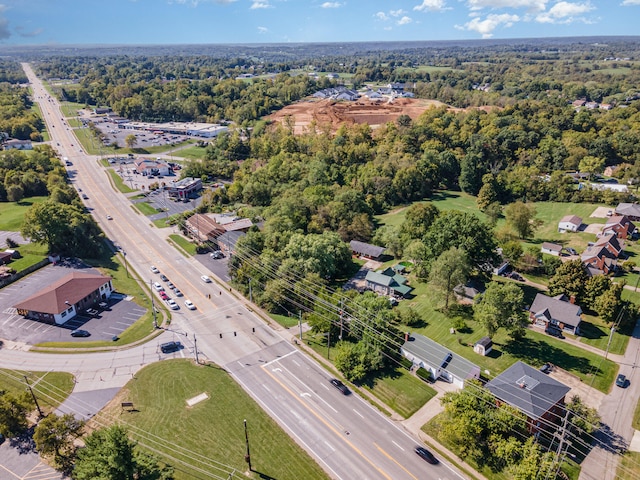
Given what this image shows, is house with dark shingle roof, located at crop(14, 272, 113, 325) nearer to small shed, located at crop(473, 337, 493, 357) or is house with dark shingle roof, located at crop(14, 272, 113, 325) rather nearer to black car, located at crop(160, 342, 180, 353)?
black car, located at crop(160, 342, 180, 353)

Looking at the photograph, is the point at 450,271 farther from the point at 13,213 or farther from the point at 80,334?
the point at 13,213

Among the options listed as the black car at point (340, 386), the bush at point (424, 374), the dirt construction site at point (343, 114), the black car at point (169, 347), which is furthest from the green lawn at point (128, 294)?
the dirt construction site at point (343, 114)

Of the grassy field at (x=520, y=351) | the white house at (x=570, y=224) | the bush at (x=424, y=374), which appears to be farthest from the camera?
the white house at (x=570, y=224)

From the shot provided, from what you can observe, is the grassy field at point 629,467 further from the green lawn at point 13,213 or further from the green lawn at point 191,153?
the green lawn at point 191,153

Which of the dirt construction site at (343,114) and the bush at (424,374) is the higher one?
the dirt construction site at (343,114)

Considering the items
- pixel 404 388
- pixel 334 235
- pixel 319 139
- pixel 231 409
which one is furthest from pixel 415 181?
pixel 231 409

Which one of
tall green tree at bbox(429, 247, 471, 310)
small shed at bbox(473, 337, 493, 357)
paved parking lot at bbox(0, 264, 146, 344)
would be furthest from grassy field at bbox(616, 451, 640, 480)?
paved parking lot at bbox(0, 264, 146, 344)

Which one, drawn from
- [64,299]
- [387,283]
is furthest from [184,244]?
[387,283]

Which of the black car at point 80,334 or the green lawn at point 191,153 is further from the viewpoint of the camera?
the green lawn at point 191,153

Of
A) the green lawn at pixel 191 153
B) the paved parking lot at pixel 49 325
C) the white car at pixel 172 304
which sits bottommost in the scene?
the white car at pixel 172 304
